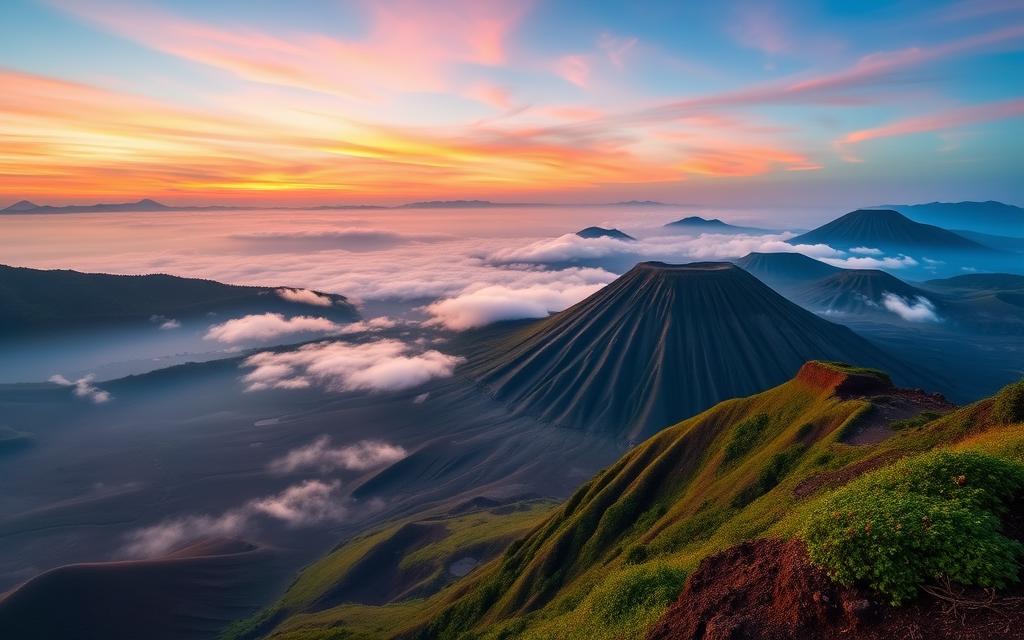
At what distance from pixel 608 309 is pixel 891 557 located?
165612mm

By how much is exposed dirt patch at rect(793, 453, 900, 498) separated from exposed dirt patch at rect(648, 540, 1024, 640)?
11036 millimetres

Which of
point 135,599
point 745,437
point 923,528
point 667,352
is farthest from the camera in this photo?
point 667,352

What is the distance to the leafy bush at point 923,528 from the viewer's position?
1127 centimetres

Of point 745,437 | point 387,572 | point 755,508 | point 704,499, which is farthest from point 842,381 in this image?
point 387,572

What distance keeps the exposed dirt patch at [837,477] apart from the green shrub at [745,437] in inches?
567

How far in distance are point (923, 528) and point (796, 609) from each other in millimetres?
3702

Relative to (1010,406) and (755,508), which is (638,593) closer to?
(755,508)

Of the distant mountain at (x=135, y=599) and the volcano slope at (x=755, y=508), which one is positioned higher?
the volcano slope at (x=755, y=508)

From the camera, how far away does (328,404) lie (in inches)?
7633

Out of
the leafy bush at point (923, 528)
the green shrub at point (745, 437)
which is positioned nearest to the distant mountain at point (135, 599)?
the green shrub at point (745, 437)

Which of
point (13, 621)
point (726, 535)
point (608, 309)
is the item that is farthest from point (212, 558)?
point (608, 309)

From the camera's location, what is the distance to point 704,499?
3966 centimetres

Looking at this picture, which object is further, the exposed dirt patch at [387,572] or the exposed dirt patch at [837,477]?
the exposed dirt patch at [387,572]

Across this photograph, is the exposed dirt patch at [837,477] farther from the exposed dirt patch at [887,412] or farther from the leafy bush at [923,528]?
the leafy bush at [923,528]
